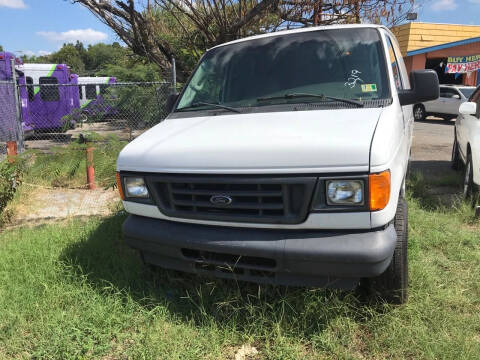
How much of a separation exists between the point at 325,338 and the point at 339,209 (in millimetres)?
897

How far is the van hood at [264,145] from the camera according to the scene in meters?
2.29

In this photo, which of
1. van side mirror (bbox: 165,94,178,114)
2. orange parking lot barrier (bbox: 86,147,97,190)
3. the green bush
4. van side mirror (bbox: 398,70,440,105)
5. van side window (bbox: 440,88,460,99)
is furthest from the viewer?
van side window (bbox: 440,88,460,99)

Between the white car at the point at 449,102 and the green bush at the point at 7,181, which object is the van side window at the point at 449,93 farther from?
the green bush at the point at 7,181

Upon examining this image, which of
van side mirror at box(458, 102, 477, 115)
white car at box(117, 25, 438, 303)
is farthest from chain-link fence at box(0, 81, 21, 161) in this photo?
van side mirror at box(458, 102, 477, 115)

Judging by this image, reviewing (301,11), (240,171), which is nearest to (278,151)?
(240,171)

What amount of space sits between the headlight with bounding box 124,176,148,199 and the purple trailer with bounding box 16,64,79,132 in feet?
41.0

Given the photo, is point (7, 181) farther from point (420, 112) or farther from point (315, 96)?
point (420, 112)

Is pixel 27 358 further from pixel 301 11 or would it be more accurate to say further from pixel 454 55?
pixel 454 55

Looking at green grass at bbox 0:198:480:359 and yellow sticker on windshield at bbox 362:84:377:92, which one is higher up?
yellow sticker on windshield at bbox 362:84:377:92

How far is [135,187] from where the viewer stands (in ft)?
9.47

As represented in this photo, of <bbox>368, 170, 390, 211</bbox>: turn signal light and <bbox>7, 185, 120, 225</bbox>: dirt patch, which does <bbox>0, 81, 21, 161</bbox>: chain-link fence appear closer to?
<bbox>7, 185, 120, 225</bbox>: dirt patch

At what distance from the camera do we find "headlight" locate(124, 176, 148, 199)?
9.33 feet

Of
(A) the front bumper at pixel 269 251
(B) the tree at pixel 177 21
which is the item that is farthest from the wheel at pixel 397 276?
(B) the tree at pixel 177 21

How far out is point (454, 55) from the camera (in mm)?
→ 22359
